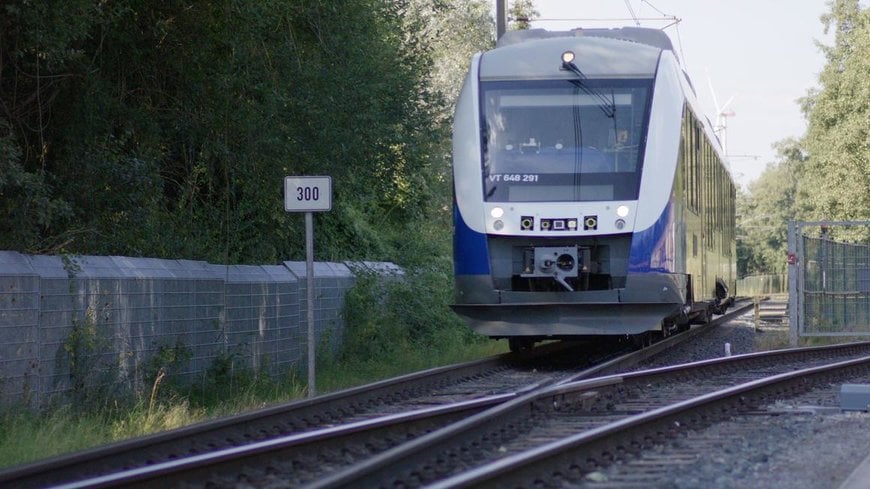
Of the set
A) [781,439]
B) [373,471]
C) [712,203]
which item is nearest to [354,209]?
[712,203]

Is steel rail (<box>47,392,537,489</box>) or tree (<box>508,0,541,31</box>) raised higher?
tree (<box>508,0,541,31</box>)

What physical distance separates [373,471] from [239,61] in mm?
10061

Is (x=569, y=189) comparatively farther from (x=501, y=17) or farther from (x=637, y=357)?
(x=501, y=17)

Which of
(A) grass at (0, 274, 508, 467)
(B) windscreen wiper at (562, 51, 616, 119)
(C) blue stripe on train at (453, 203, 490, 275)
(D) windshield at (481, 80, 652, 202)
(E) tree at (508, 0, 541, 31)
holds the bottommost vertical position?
(A) grass at (0, 274, 508, 467)

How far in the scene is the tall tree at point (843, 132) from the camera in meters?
48.4

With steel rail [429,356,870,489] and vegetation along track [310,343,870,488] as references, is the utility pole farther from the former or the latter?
steel rail [429,356,870,489]

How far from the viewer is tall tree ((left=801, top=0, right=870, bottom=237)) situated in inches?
1907

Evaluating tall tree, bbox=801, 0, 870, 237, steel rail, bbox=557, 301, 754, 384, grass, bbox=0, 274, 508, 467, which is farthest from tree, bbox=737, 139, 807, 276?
grass, bbox=0, 274, 508, 467

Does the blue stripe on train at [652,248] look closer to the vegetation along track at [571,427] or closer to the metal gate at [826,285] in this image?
the vegetation along track at [571,427]

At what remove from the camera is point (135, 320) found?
12680 mm

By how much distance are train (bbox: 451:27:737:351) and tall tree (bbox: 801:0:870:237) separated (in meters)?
34.9

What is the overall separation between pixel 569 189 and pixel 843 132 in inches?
1480

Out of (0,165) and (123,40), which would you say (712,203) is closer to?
(123,40)

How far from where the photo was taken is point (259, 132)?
1672 cm
